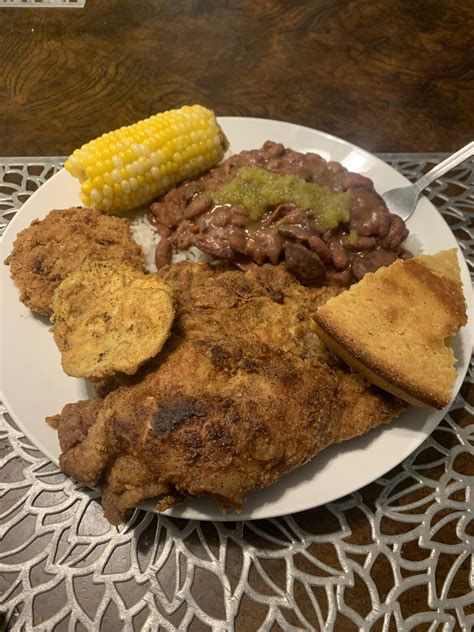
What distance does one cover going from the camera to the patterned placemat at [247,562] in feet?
7.55

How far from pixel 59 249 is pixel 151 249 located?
0.57 metres

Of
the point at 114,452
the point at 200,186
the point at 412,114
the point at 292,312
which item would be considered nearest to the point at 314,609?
the point at 114,452

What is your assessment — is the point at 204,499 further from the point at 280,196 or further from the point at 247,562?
the point at 280,196

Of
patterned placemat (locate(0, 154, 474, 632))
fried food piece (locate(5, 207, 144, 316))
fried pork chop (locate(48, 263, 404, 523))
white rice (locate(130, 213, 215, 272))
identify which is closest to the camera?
fried pork chop (locate(48, 263, 404, 523))

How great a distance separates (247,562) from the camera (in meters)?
2.41

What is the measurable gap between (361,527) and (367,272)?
1339 mm

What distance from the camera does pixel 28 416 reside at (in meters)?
2.47

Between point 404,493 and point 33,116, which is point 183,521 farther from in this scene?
point 33,116

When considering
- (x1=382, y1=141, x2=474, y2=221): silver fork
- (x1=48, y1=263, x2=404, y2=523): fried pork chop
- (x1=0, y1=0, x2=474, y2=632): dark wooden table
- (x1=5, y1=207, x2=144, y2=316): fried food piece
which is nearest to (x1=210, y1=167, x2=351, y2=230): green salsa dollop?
(x1=382, y1=141, x2=474, y2=221): silver fork

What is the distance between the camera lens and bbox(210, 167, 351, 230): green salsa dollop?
303 cm

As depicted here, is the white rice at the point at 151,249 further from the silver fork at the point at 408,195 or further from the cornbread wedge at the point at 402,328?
the silver fork at the point at 408,195

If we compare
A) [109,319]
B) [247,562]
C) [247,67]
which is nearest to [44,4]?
[247,67]

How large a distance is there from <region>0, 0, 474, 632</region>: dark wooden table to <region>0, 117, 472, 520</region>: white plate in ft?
0.86

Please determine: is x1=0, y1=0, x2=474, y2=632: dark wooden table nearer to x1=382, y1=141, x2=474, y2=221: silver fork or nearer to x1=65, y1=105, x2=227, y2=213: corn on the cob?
x1=382, y1=141, x2=474, y2=221: silver fork
